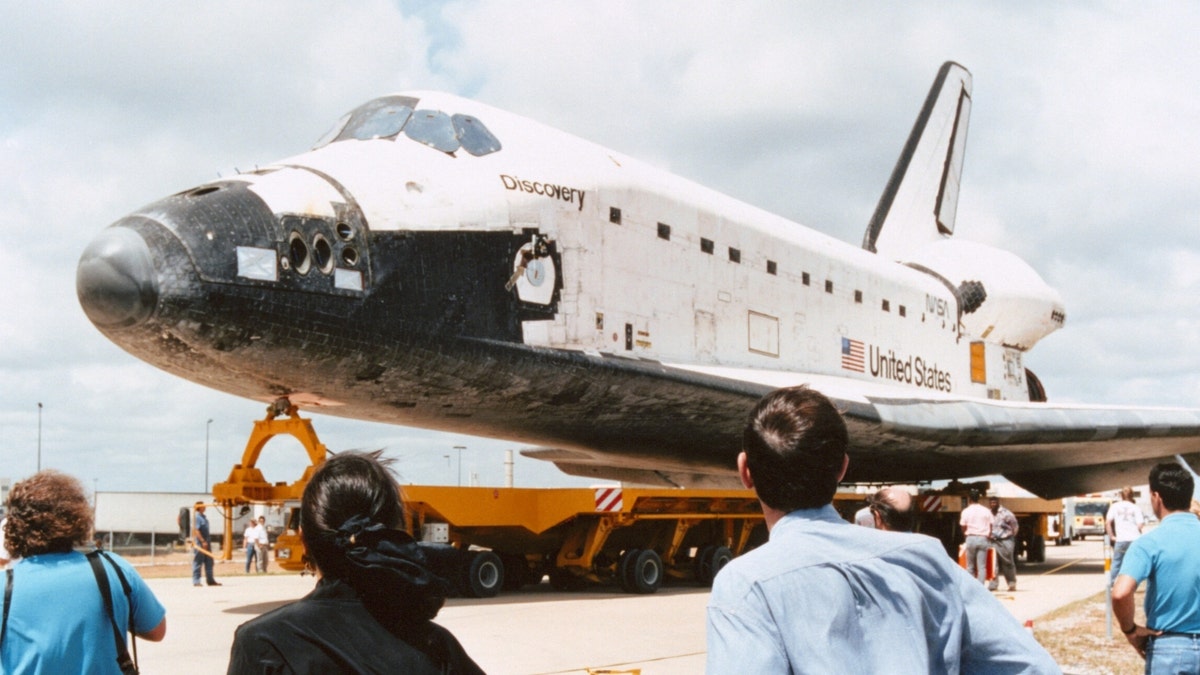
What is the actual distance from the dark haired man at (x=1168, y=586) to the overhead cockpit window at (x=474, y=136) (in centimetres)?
491

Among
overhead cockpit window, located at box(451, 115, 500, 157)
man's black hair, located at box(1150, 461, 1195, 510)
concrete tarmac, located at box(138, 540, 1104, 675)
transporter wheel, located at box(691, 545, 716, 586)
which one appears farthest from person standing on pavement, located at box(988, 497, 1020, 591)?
man's black hair, located at box(1150, 461, 1195, 510)

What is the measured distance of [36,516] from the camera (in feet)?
8.21

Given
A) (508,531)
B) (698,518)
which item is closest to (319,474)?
Answer: (508,531)

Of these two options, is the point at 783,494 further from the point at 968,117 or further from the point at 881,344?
the point at 968,117

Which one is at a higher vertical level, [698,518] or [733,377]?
[733,377]

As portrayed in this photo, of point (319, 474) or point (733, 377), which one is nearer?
point (319, 474)

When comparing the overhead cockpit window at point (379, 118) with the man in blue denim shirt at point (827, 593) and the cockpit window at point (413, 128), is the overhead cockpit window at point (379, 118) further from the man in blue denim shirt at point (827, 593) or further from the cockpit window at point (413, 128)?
the man in blue denim shirt at point (827, 593)

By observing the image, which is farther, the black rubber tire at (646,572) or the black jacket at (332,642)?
the black rubber tire at (646,572)

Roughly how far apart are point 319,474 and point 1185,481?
276cm

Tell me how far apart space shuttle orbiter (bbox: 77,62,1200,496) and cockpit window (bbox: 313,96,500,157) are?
2 cm

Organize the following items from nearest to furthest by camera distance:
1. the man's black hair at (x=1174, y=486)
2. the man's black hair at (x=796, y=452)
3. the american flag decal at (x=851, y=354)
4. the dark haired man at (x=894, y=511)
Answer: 1. the man's black hair at (x=796, y=452)
2. the dark haired man at (x=894, y=511)
3. the man's black hair at (x=1174, y=486)
4. the american flag decal at (x=851, y=354)

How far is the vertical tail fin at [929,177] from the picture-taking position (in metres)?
15.1

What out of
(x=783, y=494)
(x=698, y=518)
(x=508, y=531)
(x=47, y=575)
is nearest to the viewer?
(x=783, y=494)

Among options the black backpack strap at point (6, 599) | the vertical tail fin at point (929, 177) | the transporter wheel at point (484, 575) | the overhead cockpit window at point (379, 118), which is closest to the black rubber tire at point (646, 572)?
the transporter wheel at point (484, 575)
